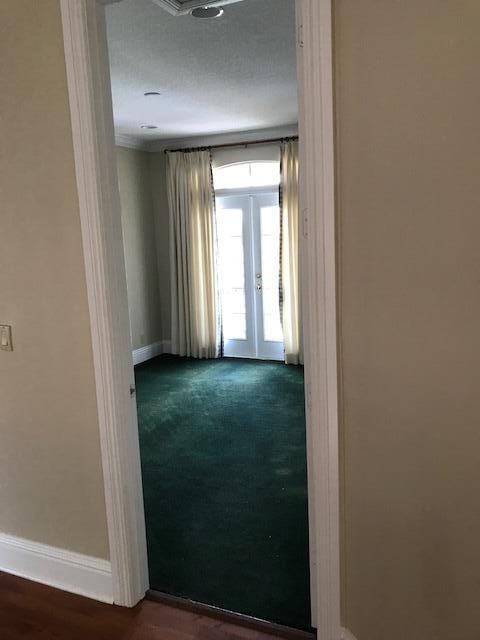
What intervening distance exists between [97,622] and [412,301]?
1.79m

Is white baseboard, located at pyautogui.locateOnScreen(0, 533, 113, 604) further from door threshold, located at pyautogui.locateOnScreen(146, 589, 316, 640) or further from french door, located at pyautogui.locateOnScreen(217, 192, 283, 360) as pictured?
french door, located at pyautogui.locateOnScreen(217, 192, 283, 360)

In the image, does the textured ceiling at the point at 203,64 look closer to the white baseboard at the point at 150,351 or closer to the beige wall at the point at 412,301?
the beige wall at the point at 412,301

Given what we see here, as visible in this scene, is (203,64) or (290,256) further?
(290,256)

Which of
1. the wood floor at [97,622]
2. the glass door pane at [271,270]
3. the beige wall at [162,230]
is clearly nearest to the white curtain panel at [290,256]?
the glass door pane at [271,270]

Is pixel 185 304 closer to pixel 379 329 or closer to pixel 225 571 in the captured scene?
pixel 225 571

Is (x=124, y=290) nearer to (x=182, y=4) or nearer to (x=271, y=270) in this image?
(x=182, y=4)

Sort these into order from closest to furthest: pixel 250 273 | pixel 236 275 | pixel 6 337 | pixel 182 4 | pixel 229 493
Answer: pixel 6 337, pixel 182 4, pixel 229 493, pixel 250 273, pixel 236 275

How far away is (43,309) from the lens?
221 centimetres

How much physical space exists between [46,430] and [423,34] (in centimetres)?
204

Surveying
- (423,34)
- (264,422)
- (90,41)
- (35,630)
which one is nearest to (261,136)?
(264,422)

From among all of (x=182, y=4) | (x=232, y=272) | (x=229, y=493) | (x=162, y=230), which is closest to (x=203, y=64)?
(x=182, y=4)

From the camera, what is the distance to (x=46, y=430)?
2.32m

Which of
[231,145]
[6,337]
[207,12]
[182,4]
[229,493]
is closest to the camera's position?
[6,337]

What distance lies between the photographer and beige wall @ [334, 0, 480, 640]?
53.4 inches
